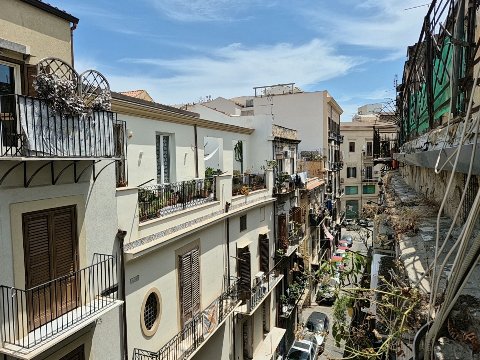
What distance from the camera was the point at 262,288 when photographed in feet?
61.6

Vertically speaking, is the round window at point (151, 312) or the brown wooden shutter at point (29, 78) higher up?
the brown wooden shutter at point (29, 78)

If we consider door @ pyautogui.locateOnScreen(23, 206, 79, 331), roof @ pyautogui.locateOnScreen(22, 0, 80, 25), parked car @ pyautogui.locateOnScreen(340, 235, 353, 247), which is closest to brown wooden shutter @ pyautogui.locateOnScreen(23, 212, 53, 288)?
door @ pyautogui.locateOnScreen(23, 206, 79, 331)

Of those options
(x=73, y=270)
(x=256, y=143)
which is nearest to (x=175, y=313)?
(x=73, y=270)

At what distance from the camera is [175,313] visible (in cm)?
1184

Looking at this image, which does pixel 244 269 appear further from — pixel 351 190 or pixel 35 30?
pixel 351 190

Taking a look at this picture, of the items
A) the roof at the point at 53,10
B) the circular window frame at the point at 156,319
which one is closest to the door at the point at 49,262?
the circular window frame at the point at 156,319

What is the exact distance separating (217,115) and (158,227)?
13.8m

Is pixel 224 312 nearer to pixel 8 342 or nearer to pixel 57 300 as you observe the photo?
pixel 57 300

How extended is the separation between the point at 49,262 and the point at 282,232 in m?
17.5

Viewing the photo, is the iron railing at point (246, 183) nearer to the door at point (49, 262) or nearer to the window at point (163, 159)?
the window at point (163, 159)

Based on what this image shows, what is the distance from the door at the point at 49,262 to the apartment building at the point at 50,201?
20 millimetres

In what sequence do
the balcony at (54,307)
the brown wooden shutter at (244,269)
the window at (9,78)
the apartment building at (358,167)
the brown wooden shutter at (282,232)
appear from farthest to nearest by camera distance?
the apartment building at (358,167) < the brown wooden shutter at (282,232) < the brown wooden shutter at (244,269) < the window at (9,78) < the balcony at (54,307)

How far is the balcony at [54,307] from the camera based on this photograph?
6.34m

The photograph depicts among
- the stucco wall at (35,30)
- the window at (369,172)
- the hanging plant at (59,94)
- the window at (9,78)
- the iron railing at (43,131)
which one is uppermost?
the stucco wall at (35,30)
